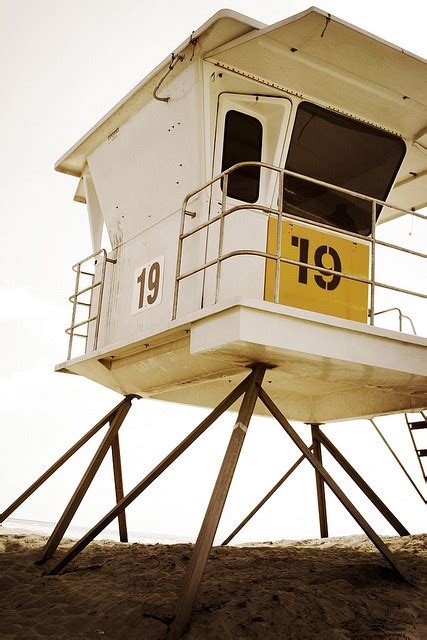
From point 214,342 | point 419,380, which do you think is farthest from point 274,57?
point 419,380

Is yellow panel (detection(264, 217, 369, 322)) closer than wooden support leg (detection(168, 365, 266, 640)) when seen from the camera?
No

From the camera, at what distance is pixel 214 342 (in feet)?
19.8

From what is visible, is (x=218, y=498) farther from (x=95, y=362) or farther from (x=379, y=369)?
(x=95, y=362)

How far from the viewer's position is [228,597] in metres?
5.85

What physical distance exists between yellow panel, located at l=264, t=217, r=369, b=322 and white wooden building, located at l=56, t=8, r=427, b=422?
1cm

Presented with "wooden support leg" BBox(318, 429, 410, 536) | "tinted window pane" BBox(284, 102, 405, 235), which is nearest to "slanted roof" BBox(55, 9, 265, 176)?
"tinted window pane" BBox(284, 102, 405, 235)

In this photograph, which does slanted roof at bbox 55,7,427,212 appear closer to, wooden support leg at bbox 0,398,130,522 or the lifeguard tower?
the lifeguard tower

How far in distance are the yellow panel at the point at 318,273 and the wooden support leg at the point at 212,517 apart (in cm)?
87

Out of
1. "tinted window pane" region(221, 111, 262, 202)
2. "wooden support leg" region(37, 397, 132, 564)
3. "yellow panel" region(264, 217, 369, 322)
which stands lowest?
"wooden support leg" region(37, 397, 132, 564)

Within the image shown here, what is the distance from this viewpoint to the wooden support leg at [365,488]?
25.3ft

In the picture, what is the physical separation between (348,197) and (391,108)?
1.06m

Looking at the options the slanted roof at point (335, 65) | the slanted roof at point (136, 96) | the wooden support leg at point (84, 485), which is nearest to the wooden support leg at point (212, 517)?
the wooden support leg at point (84, 485)

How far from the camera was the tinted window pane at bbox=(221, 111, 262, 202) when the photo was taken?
727 cm

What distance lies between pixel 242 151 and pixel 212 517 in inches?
146
